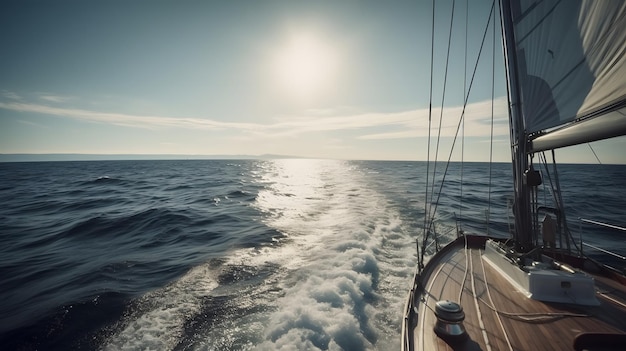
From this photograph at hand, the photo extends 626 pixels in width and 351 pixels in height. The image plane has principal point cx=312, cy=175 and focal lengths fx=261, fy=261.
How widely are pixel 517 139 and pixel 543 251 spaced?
117 inches

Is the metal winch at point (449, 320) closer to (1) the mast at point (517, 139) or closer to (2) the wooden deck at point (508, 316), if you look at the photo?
(2) the wooden deck at point (508, 316)

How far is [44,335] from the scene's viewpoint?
A: 20.1ft

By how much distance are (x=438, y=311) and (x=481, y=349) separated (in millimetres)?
715

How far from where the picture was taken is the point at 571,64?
4535mm

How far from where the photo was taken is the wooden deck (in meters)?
3.68

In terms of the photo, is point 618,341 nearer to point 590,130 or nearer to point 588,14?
point 590,130

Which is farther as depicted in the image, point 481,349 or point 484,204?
point 484,204

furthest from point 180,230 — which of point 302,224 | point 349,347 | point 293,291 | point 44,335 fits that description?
point 349,347

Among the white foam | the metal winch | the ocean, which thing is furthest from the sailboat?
the white foam

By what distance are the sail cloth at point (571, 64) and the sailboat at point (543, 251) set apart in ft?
0.05

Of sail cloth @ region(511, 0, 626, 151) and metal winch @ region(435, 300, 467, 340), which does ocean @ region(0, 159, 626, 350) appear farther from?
sail cloth @ region(511, 0, 626, 151)

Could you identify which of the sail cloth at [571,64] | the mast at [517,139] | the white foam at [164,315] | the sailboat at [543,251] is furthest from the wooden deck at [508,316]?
the white foam at [164,315]

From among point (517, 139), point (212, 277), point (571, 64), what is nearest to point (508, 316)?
point (517, 139)

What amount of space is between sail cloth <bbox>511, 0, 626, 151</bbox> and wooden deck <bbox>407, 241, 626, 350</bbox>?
2743 mm
